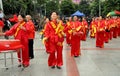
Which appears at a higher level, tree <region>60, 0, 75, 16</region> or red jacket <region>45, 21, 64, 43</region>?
tree <region>60, 0, 75, 16</region>

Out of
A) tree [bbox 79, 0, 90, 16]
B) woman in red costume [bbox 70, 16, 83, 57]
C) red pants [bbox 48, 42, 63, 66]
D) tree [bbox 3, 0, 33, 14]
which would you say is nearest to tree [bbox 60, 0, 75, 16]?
tree [bbox 79, 0, 90, 16]

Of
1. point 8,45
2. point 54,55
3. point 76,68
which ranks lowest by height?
point 76,68

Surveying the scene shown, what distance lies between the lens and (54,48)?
11930 mm

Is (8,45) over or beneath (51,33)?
beneath

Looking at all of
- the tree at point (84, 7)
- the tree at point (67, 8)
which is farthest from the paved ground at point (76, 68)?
the tree at point (84, 7)

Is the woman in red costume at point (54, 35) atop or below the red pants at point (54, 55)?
atop

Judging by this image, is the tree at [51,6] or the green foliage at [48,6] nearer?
the green foliage at [48,6]

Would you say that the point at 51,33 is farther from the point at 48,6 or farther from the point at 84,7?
the point at 84,7

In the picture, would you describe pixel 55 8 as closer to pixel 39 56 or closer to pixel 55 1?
pixel 55 1

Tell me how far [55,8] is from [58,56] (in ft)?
175


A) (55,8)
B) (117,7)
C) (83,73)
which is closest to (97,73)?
(83,73)

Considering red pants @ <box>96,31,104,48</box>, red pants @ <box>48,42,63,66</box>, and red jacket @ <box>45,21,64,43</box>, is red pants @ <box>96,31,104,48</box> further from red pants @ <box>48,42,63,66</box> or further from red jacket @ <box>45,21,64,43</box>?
red jacket @ <box>45,21,64,43</box>

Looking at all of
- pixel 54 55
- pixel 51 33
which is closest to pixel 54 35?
pixel 51 33

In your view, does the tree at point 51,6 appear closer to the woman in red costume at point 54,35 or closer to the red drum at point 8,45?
the woman in red costume at point 54,35
